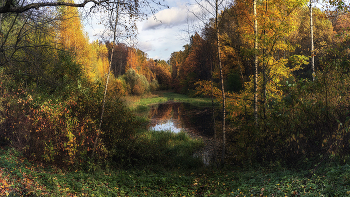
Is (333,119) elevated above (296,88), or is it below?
below

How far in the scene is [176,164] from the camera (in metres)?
8.59

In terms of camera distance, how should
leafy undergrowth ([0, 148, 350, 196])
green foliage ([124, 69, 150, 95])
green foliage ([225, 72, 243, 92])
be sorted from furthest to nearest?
green foliage ([124, 69, 150, 95]), green foliage ([225, 72, 243, 92]), leafy undergrowth ([0, 148, 350, 196])

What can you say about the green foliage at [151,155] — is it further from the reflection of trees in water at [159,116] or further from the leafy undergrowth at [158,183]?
the reflection of trees in water at [159,116]

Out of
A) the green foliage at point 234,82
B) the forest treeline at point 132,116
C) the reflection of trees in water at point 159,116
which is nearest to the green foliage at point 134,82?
the reflection of trees in water at point 159,116

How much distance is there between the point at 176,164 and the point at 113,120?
3.19 meters

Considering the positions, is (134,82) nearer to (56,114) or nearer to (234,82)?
(234,82)

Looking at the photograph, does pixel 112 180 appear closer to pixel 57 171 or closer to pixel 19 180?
pixel 57 171

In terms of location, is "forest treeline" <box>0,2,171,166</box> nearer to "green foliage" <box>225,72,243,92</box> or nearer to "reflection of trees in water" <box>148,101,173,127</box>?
"reflection of trees in water" <box>148,101,173,127</box>

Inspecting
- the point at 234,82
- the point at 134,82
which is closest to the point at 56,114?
the point at 234,82

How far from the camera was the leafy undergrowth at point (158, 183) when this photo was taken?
12.9 feet

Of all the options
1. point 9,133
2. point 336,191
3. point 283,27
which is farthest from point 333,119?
point 9,133

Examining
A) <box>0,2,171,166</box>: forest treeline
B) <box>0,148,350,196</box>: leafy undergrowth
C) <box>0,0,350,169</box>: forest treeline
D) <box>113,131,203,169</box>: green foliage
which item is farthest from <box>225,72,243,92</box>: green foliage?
<box>0,148,350,196</box>: leafy undergrowth

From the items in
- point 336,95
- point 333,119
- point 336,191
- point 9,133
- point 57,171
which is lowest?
point 57,171

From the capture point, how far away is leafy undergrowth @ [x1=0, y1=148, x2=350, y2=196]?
3922 mm
